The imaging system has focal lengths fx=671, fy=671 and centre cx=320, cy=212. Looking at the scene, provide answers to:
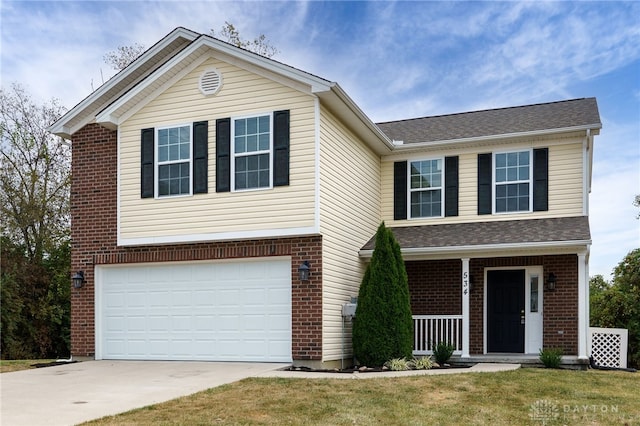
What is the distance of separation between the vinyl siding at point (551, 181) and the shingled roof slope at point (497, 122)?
0.39 meters

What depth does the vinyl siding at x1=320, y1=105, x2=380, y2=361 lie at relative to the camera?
1323 centimetres

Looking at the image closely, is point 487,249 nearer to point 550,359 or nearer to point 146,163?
point 550,359

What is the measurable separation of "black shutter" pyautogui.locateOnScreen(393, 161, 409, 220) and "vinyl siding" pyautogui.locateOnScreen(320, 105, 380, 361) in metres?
0.85

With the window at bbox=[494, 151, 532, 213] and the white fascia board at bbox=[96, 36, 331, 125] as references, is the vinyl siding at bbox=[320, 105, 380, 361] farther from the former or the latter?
the window at bbox=[494, 151, 532, 213]

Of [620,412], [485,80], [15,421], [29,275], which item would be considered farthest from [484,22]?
[29,275]

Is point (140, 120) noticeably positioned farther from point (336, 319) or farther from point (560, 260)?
point (560, 260)

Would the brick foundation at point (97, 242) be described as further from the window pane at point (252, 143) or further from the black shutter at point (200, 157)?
the window pane at point (252, 143)

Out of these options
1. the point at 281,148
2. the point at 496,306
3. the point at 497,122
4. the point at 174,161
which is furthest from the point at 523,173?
the point at 174,161

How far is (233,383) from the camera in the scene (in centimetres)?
1038

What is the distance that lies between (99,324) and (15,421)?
6905 mm

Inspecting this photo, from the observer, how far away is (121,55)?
89.7 feet

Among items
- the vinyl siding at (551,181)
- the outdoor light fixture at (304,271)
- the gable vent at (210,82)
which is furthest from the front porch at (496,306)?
the gable vent at (210,82)

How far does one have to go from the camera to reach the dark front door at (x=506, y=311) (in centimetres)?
1534

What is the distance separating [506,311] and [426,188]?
3494 mm
